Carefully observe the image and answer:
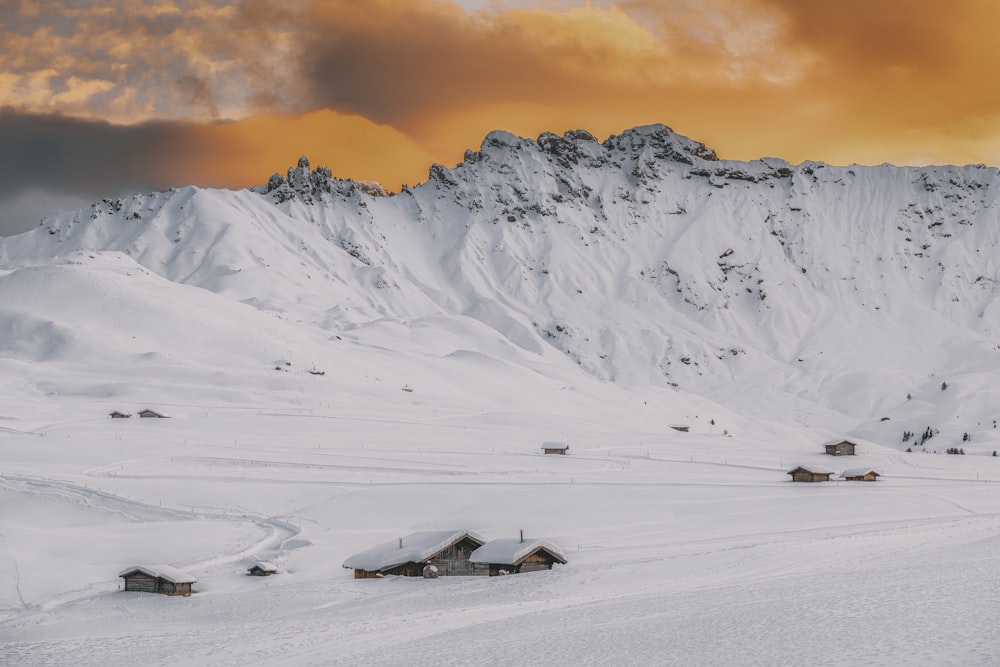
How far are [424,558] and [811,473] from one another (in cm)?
4741

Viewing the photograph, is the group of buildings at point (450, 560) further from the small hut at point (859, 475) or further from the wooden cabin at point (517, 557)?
the small hut at point (859, 475)

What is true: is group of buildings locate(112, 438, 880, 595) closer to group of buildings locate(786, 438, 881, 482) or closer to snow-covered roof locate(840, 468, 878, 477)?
group of buildings locate(786, 438, 881, 482)

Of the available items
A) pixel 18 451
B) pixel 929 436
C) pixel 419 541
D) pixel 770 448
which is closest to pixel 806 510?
pixel 419 541

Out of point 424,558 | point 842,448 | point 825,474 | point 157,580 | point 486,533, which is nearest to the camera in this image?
point 157,580

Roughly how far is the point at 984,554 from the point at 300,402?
99.2m

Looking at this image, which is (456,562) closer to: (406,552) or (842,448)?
(406,552)

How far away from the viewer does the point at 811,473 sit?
88000 millimetres

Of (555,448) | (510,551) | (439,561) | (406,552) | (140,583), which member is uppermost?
(555,448)

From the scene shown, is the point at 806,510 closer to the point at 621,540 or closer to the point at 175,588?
the point at 621,540

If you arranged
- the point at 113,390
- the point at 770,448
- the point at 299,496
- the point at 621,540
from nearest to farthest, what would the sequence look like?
the point at 621,540, the point at 299,496, the point at 770,448, the point at 113,390

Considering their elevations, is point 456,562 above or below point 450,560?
below

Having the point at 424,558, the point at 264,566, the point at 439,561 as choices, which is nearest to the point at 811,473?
the point at 439,561

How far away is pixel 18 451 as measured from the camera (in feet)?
284

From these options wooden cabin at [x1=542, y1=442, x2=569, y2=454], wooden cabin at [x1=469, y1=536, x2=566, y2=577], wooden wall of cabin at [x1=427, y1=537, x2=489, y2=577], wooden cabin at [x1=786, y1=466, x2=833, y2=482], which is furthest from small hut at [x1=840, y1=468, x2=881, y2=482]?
wooden wall of cabin at [x1=427, y1=537, x2=489, y2=577]
